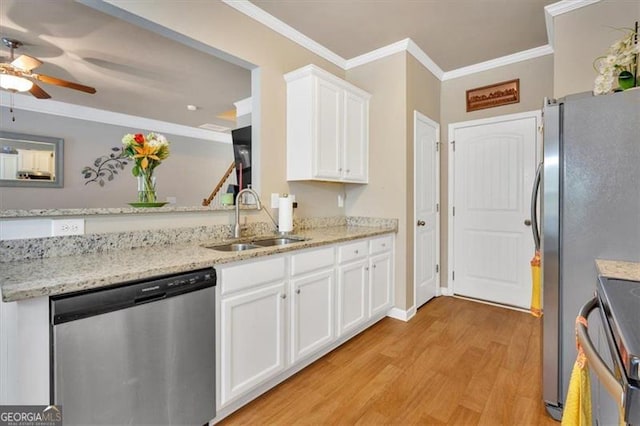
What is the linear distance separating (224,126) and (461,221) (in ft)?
15.4

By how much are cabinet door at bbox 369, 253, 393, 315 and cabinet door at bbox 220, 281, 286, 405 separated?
106 cm

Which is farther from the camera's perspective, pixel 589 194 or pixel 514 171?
pixel 514 171

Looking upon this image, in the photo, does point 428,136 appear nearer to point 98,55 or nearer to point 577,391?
point 577,391

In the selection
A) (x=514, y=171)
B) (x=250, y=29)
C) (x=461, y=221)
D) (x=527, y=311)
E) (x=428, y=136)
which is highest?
A: (x=250, y=29)

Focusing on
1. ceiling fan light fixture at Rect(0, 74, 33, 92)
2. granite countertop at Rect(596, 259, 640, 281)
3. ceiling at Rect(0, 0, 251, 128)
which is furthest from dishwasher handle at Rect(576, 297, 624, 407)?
ceiling fan light fixture at Rect(0, 74, 33, 92)

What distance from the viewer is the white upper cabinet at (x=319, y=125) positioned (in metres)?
2.53

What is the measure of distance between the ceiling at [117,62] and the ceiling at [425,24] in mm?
1160

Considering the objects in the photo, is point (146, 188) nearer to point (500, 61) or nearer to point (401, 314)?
point (401, 314)

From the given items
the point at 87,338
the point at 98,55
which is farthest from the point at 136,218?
the point at 98,55

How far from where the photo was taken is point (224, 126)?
5.99 meters

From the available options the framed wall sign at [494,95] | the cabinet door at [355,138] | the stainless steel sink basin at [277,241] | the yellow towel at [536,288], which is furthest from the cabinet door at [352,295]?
the framed wall sign at [494,95]

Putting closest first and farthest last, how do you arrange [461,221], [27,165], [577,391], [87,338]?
[577,391] < [87,338] < [461,221] < [27,165]

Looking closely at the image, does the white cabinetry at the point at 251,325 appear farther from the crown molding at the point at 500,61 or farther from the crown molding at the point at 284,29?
the crown molding at the point at 500,61

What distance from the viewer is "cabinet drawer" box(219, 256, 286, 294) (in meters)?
1.54
